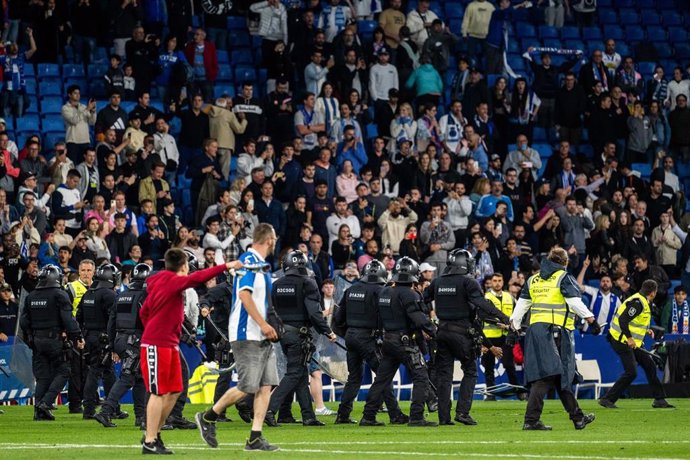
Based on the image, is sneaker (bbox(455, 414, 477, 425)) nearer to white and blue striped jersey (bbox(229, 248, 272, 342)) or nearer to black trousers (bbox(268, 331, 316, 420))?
black trousers (bbox(268, 331, 316, 420))

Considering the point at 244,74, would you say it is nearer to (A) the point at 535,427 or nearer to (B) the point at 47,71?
(B) the point at 47,71

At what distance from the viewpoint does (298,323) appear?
62.6 ft

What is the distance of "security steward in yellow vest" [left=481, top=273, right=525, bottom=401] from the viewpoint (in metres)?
25.2

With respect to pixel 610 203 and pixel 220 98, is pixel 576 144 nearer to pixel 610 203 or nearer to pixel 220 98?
pixel 610 203

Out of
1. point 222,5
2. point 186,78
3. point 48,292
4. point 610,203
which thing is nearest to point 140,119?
point 186,78

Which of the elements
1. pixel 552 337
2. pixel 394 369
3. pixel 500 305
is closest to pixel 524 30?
pixel 500 305

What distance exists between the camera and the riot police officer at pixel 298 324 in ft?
61.7

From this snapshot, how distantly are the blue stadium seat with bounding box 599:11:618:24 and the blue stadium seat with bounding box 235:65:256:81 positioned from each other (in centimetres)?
1031

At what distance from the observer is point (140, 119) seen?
2755 centimetres

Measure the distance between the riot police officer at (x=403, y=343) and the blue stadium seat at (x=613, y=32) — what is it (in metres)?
19.3

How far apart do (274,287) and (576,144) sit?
16.2 m

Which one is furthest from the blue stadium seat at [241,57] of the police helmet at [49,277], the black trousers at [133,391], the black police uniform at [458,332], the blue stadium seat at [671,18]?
the black police uniform at [458,332]

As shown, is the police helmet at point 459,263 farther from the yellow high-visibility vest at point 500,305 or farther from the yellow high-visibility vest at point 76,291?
the yellow high-visibility vest at point 500,305

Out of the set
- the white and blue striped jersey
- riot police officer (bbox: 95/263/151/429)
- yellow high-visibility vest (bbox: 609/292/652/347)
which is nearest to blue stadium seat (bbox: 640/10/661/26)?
yellow high-visibility vest (bbox: 609/292/652/347)
